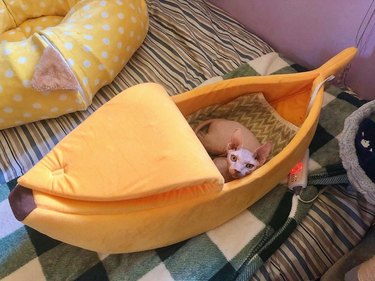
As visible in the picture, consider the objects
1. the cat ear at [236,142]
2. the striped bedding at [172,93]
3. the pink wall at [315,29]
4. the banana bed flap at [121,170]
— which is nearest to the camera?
the banana bed flap at [121,170]

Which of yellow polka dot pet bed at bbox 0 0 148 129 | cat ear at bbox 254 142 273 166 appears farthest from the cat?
yellow polka dot pet bed at bbox 0 0 148 129

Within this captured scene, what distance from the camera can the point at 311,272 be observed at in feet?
3.03

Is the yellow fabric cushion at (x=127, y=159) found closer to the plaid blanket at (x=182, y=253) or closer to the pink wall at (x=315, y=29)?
the plaid blanket at (x=182, y=253)

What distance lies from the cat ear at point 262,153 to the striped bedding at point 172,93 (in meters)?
0.21

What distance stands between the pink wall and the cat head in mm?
548

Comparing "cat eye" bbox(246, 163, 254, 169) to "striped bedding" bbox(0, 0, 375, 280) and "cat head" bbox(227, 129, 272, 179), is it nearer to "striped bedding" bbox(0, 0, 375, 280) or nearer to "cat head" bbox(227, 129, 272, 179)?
"cat head" bbox(227, 129, 272, 179)

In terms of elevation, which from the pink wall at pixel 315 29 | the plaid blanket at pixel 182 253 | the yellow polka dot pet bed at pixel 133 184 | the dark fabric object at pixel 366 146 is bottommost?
the plaid blanket at pixel 182 253

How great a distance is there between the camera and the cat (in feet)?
2.92

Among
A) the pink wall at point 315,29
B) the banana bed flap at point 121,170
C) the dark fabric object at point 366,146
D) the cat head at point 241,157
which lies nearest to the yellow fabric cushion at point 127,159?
the banana bed flap at point 121,170

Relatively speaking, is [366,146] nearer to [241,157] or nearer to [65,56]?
[241,157]

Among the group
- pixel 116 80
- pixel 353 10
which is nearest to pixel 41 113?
pixel 116 80

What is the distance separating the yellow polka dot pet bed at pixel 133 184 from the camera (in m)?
0.72

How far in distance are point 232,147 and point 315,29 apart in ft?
2.06

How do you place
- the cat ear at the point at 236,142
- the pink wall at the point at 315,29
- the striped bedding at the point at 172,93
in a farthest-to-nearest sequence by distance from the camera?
the pink wall at the point at 315,29
the cat ear at the point at 236,142
the striped bedding at the point at 172,93
